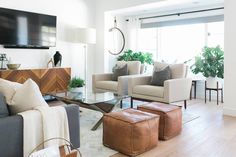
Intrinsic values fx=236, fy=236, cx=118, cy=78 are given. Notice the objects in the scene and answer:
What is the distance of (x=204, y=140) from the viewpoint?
2.87 metres

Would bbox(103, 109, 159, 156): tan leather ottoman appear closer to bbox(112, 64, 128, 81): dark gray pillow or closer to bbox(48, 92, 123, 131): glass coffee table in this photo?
bbox(48, 92, 123, 131): glass coffee table

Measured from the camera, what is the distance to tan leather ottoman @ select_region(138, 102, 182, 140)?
9.59 feet

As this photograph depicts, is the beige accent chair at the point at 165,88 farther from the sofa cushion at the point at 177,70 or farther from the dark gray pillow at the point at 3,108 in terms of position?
the dark gray pillow at the point at 3,108

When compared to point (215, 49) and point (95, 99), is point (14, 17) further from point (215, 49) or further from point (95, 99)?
point (215, 49)

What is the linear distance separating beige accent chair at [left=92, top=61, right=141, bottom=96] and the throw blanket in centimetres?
256

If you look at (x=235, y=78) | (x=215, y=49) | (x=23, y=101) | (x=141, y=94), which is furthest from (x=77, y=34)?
(x=23, y=101)

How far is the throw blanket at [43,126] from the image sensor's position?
181 cm

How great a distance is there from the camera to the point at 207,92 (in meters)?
5.59

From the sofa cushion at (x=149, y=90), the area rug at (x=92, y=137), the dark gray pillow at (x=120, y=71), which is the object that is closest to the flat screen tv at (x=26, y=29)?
the dark gray pillow at (x=120, y=71)

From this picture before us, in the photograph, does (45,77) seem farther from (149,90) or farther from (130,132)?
(130,132)

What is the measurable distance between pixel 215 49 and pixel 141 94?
194 centimetres

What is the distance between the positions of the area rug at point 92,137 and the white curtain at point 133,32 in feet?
10.4

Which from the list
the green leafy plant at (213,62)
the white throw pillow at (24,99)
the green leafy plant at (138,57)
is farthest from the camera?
the green leafy plant at (138,57)

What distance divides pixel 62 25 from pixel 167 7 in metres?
2.57
